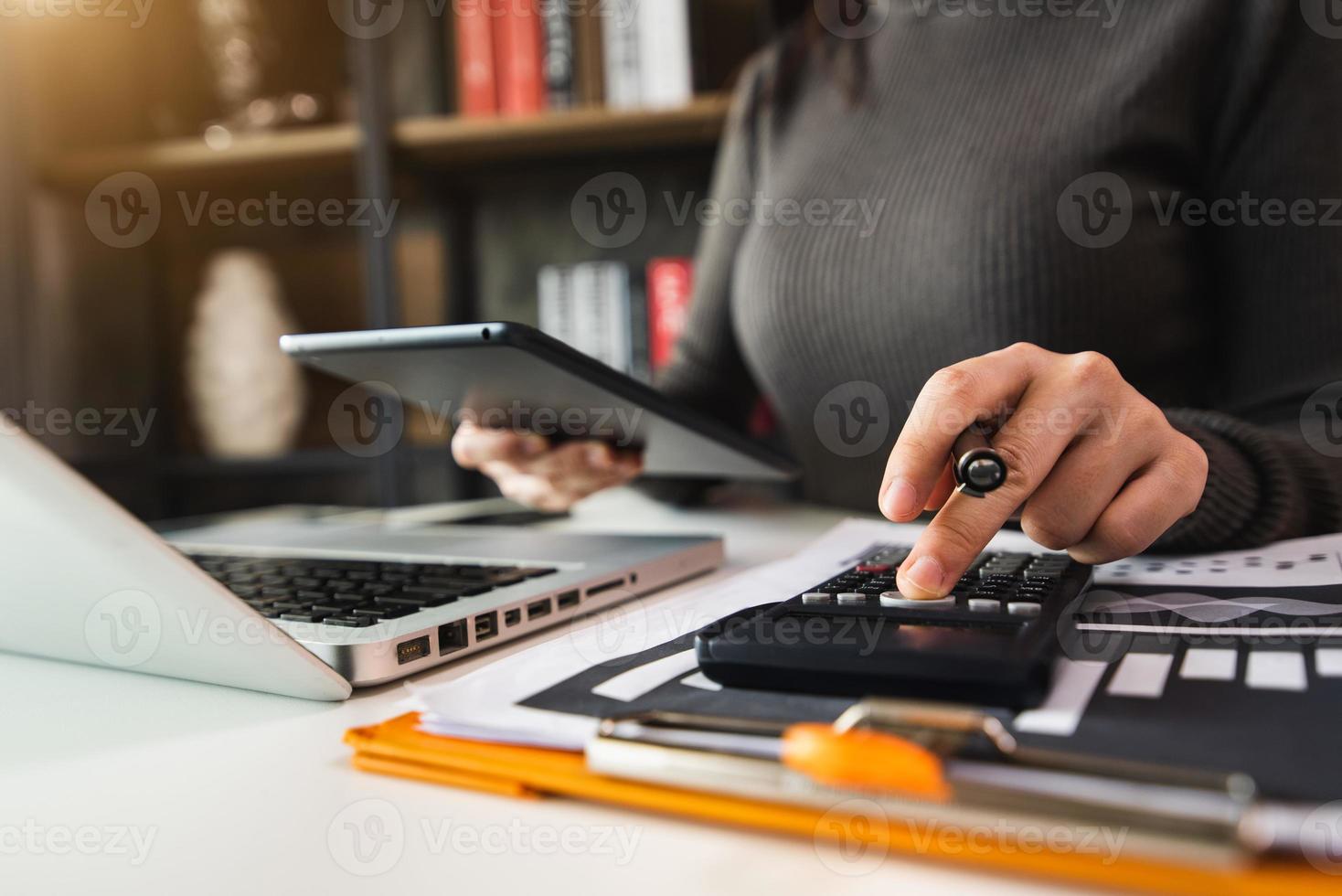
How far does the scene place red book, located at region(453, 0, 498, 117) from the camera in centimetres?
128

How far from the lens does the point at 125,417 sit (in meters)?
1.59

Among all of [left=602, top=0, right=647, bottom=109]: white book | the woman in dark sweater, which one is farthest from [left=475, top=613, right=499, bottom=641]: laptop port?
[left=602, top=0, right=647, bottom=109]: white book

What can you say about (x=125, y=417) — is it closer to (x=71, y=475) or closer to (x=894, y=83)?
(x=894, y=83)

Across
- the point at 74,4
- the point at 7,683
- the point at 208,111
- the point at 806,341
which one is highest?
the point at 74,4

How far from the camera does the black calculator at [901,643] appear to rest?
0.25 meters

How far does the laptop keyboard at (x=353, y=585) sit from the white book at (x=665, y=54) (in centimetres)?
93

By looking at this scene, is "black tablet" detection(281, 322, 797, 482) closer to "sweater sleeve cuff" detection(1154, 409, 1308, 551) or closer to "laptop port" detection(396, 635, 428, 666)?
"laptop port" detection(396, 635, 428, 666)

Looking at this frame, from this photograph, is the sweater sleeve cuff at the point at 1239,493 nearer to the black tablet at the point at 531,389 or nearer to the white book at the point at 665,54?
the black tablet at the point at 531,389

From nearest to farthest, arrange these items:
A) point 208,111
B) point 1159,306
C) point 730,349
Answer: point 1159,306, point 730,349, point 208,111

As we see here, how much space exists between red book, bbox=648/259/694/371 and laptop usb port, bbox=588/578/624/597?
33.8 inches

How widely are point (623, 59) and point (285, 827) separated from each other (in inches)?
47.0

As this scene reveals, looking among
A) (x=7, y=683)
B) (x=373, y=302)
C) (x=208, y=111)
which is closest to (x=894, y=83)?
(x=373, y=302)

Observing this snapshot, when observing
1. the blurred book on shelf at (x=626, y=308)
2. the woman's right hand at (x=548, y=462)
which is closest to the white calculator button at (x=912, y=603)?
the woman's right hand at (x=548, y=462)

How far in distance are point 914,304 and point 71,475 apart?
683 millimetres
